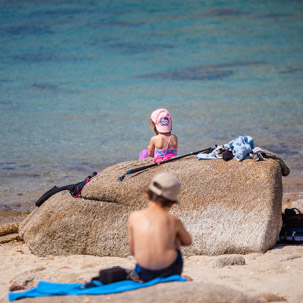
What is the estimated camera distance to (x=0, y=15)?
3122 centimetres

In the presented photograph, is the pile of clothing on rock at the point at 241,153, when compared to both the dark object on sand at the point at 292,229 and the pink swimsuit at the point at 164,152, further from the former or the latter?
the pink swimsuit at the point at 164,152

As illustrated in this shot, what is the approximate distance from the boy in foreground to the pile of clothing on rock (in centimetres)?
265

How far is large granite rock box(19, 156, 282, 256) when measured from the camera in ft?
21.3

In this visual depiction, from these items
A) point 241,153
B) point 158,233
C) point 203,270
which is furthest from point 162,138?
point 158,233

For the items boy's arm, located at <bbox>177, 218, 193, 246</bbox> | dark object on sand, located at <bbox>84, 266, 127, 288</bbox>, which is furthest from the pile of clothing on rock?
dark object on sand, located at <bbox>84, 266, 127, 288</bbox>

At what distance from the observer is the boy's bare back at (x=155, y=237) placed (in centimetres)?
421

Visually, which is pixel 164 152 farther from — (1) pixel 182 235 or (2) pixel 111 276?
(2) pixel 111 276

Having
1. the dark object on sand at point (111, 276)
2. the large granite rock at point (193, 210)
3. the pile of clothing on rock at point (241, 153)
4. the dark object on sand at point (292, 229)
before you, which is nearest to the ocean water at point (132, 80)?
the large granite rock at point (193, 210)

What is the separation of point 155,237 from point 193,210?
2.46m

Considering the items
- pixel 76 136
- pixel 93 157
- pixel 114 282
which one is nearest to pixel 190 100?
pixel 76 136

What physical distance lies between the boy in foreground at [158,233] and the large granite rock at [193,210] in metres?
2.31

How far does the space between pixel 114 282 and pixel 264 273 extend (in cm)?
212

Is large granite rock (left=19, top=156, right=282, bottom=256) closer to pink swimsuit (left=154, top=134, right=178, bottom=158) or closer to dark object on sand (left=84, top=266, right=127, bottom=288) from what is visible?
pink swimsuit (left=154, top=134, right=178, bottom=158)

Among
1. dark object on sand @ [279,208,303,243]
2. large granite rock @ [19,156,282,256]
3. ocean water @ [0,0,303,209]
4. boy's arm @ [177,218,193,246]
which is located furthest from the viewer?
ocean water @ [0,0,303,209]
